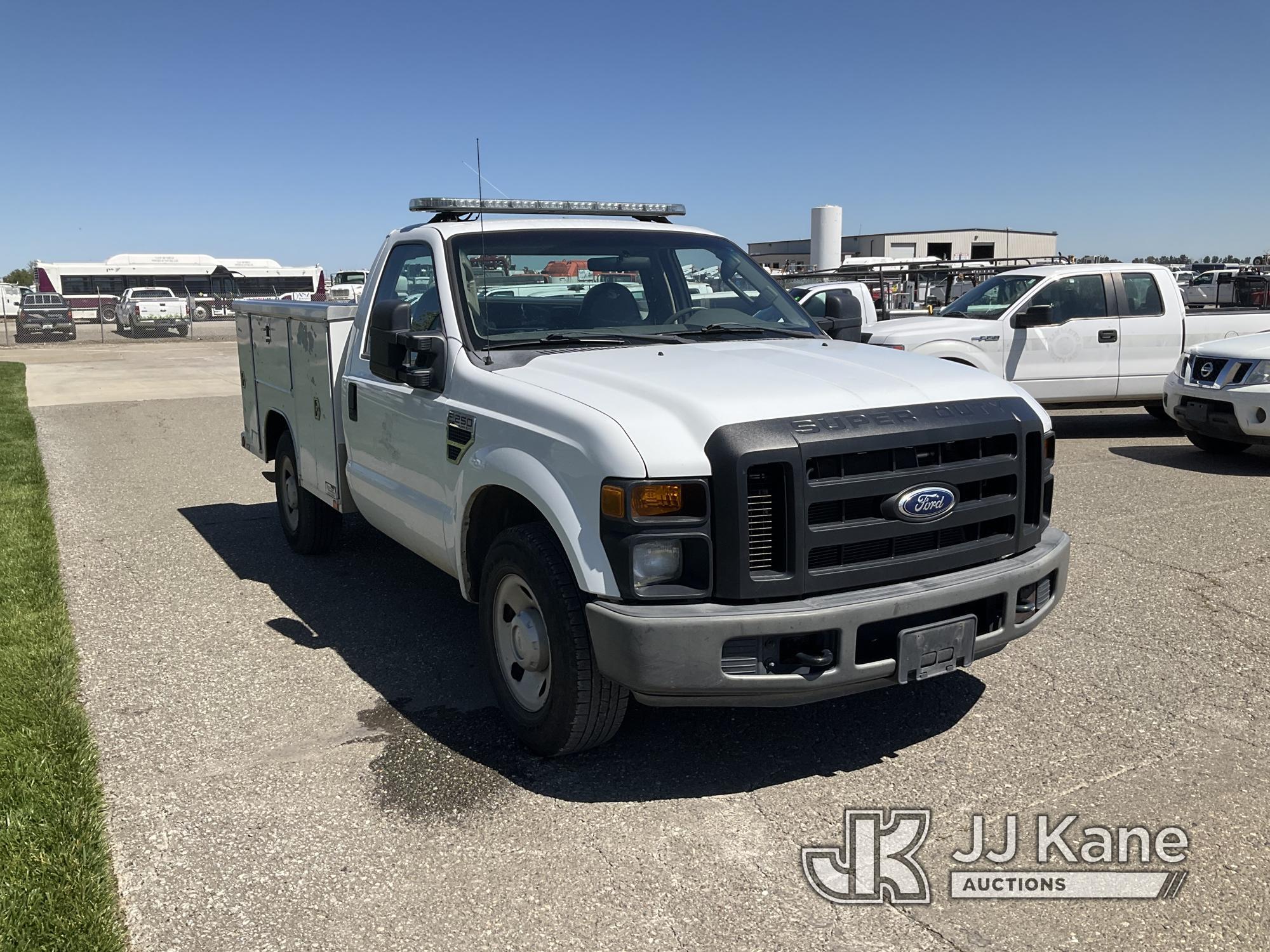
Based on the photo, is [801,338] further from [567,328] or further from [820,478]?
[820,478]

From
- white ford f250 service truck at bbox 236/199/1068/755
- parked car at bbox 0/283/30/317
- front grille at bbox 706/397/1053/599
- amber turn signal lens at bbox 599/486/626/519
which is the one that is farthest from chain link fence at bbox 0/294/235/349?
front grille at bbox 706/397/1053/599

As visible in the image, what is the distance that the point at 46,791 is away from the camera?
375 cm

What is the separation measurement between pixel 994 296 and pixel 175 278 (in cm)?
6482

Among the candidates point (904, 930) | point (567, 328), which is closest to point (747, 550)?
point (904, 930)

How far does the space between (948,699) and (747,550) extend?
1.69 m

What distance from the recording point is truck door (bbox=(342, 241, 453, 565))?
461 centimetres

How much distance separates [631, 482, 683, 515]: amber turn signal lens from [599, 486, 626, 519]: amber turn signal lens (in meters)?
0.03

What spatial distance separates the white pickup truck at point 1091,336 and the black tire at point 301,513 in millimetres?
6788

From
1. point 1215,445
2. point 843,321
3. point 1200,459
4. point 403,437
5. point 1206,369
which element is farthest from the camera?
point 1215,445

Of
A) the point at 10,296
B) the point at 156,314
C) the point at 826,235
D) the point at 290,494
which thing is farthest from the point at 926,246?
the point at 290,494

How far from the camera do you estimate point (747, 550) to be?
3.40 meters

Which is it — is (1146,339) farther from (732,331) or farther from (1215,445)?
(732,331)

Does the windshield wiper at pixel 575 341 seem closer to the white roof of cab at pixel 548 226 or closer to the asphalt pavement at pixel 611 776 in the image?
the white roof of cab at pixel 548 226

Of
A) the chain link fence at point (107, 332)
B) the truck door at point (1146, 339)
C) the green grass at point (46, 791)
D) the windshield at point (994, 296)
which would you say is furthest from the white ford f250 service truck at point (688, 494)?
the chain link fence at point (107, 332)
